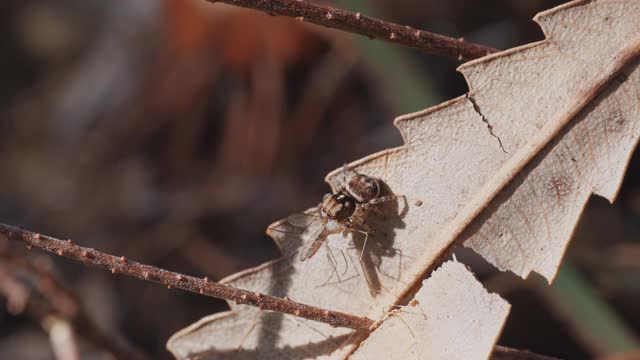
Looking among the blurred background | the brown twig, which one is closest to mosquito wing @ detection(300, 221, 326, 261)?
the brown twig

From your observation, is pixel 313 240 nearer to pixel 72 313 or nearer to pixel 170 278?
pixel 170 278

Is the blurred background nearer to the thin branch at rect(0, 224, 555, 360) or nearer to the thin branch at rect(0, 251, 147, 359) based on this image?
the thin branch at rect(0, 251, 147, 359)

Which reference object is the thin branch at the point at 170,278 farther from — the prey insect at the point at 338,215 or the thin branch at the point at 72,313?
the thin branch at the point at 72,313

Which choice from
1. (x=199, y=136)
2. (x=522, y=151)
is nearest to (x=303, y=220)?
(x=522, y=151)

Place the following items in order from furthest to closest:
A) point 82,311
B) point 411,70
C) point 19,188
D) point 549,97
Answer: point 19,188 < point 411,70 < point 82,311 < point 549,97

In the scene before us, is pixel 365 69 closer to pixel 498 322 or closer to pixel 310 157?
pixel 310 157

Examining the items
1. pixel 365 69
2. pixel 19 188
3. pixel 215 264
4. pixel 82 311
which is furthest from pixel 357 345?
pixel 19 188
